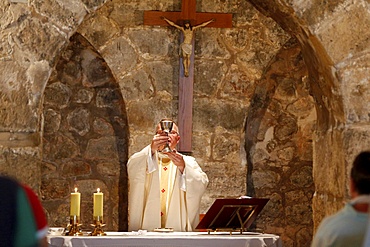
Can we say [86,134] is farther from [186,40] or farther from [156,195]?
[156,195]

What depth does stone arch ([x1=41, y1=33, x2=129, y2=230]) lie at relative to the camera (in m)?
6.75

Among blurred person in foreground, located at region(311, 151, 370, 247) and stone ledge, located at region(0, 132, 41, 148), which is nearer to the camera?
blurred person in foreground, located at region(311, 151, 370, 247)

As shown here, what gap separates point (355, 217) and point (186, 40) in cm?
423

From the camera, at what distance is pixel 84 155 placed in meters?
6.79

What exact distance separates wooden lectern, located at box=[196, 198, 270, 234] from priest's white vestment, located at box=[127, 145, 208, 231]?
102 cm

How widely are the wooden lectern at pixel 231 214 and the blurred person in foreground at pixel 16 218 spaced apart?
7.82 ft

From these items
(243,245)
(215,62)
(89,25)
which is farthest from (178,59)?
(243,245)

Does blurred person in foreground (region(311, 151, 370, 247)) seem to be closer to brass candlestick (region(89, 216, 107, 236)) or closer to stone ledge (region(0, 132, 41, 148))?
stone ledge (region(0, 132, 41, 148))

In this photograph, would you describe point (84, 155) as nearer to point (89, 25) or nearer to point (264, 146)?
point (89, 25)

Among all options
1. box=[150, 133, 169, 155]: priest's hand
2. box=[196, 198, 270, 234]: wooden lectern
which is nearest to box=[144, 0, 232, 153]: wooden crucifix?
box=[150, 133, 169, 155]: priest's hand

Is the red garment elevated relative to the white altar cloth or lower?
elevated

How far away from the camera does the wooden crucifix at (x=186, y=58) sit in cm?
649

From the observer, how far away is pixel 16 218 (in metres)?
1.76

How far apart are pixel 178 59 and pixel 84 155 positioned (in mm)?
1262
